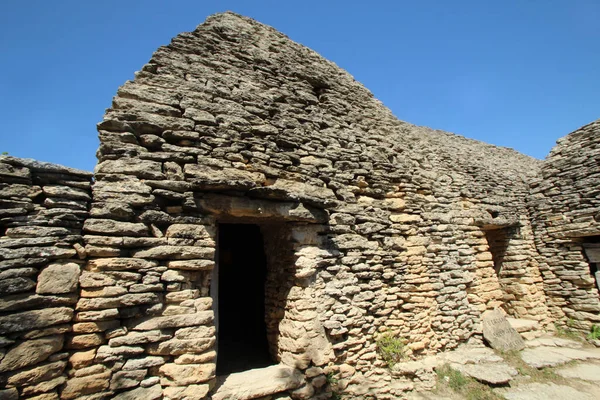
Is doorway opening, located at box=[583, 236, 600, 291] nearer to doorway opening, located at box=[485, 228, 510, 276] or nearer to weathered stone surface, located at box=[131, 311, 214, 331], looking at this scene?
doorway opening, located at box=[485, 228, 510, 276]

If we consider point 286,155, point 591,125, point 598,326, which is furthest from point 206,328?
point 591,125

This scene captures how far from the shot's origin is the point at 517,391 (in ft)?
15.8

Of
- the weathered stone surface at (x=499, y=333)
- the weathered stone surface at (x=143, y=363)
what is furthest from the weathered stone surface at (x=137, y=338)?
the weathered stone surface at (x=499, y=333)

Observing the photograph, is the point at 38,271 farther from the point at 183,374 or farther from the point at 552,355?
the point at 552,355

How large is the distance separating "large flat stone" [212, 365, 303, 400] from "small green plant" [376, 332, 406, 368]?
1.58 metres

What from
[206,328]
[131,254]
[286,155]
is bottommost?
[206,328]

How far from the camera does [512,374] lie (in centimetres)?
Result: 510

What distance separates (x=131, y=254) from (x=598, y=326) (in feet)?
32.2

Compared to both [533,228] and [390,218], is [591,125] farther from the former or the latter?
[390,218]

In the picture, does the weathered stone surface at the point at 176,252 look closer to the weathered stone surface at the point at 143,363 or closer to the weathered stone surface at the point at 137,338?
the weathered stone surface at the point at 137,338

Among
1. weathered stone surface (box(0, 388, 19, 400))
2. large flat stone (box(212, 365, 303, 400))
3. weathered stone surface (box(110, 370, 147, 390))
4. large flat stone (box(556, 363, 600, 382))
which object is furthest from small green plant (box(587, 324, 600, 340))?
weathered stone surface (box(0, 388, 19, 400))

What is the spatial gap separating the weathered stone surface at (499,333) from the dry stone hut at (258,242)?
0.87 feet

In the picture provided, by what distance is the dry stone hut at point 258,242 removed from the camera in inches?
114

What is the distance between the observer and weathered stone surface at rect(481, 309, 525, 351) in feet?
19.8
